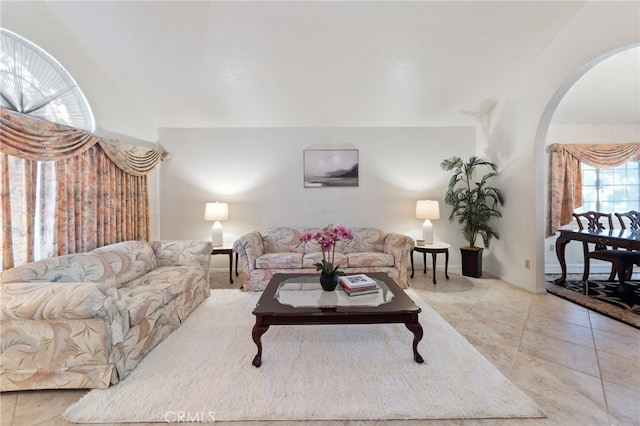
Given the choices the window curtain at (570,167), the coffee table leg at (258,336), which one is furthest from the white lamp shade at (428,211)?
the coffee table leg at (258,336)

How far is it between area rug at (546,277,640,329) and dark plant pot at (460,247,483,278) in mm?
842

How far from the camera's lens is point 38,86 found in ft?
8.22

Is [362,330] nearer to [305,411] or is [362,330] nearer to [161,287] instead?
[305,411]

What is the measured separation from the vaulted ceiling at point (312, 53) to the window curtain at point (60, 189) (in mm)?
1090

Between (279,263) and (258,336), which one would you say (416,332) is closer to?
(258,336)

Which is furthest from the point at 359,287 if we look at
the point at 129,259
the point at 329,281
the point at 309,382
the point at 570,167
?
the point at 570,167

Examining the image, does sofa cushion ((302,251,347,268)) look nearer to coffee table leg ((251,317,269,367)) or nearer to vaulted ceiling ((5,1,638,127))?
coffee table leg ((251,317,269,367))

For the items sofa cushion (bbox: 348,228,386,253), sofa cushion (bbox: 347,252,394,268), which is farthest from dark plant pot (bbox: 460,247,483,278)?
sofa cushion (bbox: 347,252,394,268)

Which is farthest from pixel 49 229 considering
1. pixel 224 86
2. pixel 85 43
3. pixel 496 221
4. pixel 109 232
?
pixel 496 221

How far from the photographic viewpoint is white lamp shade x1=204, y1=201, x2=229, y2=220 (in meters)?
4.03

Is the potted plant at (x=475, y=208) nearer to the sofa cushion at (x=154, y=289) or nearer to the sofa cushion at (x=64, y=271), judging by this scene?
the sofa cushion at (x=154, y=289)

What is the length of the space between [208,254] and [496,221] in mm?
4351

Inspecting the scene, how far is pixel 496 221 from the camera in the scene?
13.5ft

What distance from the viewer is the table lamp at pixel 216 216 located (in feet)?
13.1
